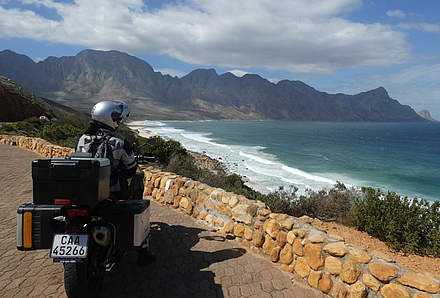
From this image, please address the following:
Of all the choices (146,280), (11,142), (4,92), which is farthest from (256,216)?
(4,92)

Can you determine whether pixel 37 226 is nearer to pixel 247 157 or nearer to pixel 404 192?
pixel 404 192

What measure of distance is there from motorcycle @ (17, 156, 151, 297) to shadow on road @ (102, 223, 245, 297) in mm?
585

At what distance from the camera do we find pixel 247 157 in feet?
170

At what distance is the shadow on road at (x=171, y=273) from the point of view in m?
4.63

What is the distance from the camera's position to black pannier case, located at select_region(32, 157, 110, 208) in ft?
11.7

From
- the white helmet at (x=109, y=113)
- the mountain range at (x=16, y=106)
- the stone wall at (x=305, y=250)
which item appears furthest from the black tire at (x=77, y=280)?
the mountain range at (x=16, y=106)

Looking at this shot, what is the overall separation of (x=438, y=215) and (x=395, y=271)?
4.30 meters

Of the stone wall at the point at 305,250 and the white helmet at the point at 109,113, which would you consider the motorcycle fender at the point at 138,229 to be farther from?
the stone wall at the point at 305,250

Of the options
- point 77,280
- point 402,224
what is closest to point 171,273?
point 77,280

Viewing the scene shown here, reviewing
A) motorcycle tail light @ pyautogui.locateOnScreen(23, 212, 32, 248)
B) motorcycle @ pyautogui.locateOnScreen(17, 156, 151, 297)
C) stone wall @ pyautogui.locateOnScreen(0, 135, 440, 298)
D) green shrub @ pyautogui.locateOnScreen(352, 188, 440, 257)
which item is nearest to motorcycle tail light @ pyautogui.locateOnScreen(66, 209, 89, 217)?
motorcycle @ pyautogui.locateOnScreen(17, 156, 151, 297)

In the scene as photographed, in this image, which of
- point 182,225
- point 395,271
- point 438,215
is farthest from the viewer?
point 438,215

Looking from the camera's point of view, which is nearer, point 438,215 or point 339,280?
point 339,280

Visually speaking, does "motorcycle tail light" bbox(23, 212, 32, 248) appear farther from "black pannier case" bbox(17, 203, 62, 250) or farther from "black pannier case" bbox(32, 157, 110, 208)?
"black pannier case" bbox(32, 157, 110, 208)

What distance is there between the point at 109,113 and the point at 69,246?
1.64 m
